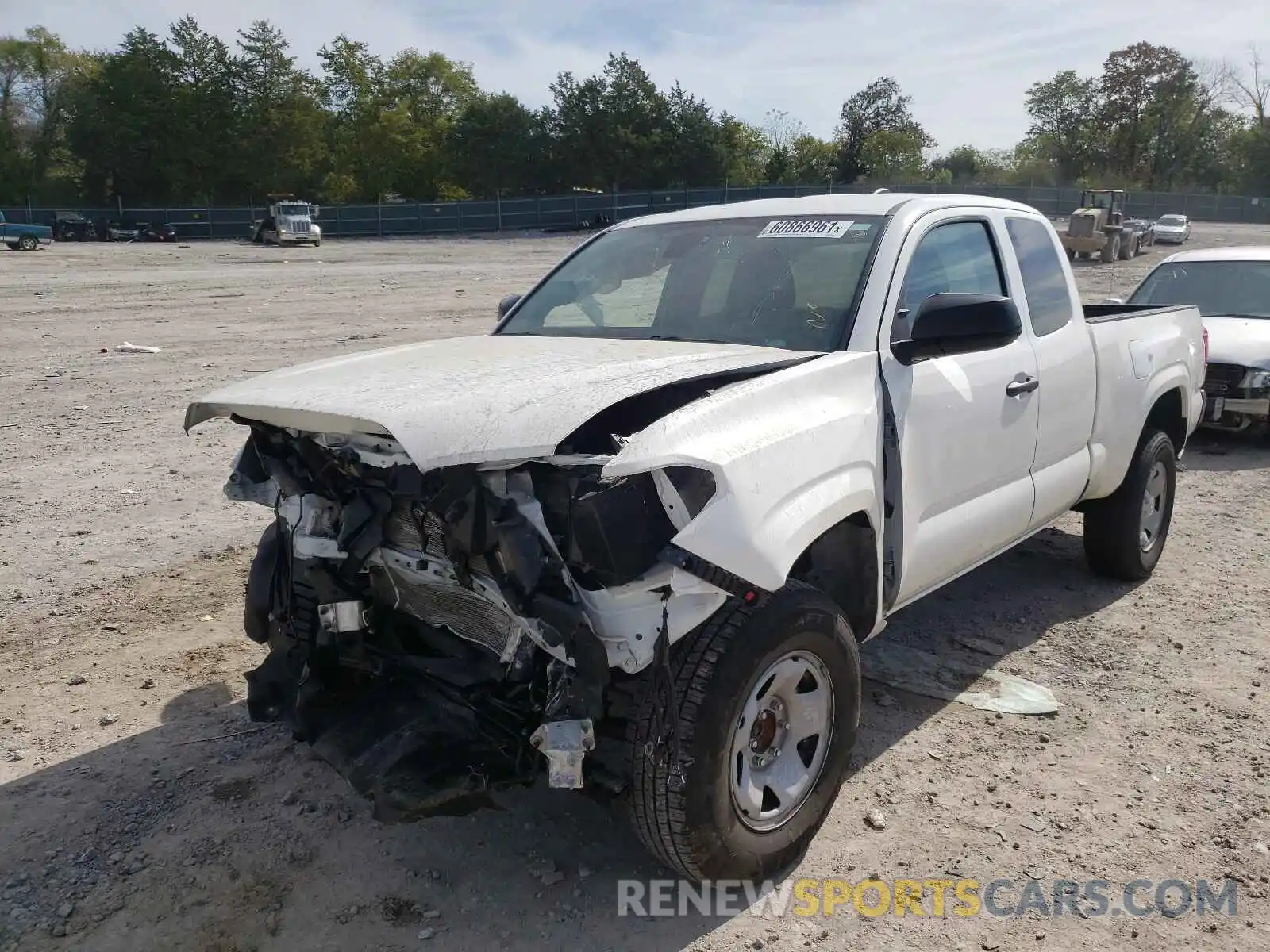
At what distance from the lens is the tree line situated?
211 feet

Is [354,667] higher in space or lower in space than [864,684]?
higher

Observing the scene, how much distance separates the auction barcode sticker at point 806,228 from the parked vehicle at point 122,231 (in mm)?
51305

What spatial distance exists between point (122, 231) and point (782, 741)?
5331 cm

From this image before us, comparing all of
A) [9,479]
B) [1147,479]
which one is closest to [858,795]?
[1147,479]

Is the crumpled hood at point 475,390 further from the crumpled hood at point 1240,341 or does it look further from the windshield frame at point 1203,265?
the windshield frame at point 1203,265

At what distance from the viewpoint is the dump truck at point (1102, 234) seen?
32906 millimetres

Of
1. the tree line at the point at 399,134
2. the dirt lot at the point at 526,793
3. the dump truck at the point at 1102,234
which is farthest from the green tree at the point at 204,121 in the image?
the dirt lot at the point at 526,793

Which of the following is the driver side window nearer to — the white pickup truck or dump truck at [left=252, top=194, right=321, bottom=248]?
the white pickup truck

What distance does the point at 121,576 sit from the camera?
5254 millimetres

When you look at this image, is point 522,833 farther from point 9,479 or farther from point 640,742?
point 9,479

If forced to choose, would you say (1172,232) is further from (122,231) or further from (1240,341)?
(122,231)

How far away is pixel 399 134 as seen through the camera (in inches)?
2808

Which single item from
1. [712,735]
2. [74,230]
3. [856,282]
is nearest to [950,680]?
[856,282]

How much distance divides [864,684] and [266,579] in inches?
97.8
